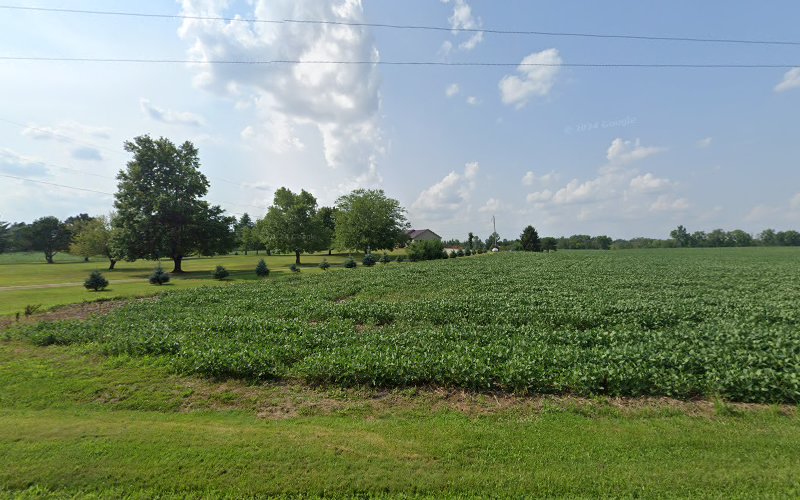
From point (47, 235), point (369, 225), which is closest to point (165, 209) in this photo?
point (369, 225)

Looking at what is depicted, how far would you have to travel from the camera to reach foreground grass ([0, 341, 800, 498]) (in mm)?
3572

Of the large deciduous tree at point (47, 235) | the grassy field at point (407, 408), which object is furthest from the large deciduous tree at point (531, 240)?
the large deciduous tree at point (47, 235)

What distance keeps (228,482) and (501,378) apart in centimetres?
454

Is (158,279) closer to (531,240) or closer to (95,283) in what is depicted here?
(95,283)

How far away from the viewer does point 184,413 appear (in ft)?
18.0

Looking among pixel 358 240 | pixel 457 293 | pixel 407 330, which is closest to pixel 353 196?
pixel 358 240

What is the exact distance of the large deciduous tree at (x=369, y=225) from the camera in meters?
64.2

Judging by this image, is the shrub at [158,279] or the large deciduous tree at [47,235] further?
the large deciduous tree at [47,235]

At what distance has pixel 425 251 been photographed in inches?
2126

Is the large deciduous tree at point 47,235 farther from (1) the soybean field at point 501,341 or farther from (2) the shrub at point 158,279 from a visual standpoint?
(1) the soybean field at point 501,341

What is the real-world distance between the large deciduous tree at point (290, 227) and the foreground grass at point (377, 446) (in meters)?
46.4

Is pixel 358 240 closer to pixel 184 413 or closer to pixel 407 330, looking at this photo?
pixel 407 330

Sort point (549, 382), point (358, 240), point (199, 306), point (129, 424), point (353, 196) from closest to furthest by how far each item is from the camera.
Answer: point (129, 424)
point (549, 382)
point (199, 306)
point (358, 240)
point (353, 196)

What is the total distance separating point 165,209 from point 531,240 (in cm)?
7302
